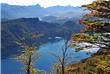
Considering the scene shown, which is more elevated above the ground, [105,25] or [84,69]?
[105,25]

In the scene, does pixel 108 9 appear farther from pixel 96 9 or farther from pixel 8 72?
pixel 8 72

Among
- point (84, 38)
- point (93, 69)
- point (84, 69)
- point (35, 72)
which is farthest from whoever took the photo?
point (35, 72)

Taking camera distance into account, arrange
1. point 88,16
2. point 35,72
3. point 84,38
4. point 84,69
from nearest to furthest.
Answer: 1. point 84,38
2. point 88,16
3. point 84,69
4. point 35,72

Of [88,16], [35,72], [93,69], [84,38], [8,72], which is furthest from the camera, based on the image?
[8,72]

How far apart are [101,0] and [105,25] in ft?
5.88

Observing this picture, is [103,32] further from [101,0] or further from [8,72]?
[8,72]

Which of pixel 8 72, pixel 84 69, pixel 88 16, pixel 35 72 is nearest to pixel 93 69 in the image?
pixel 84 69

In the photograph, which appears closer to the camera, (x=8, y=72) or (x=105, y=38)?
(x=105, y=38)

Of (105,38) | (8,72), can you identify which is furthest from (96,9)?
(8,72)

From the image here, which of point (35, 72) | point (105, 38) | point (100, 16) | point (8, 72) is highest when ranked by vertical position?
point (100, 16)

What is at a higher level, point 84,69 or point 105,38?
point 105,38

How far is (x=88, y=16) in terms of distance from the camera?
842 inches

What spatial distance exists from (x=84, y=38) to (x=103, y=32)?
1.33 meters

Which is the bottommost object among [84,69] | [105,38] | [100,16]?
[84,69]
